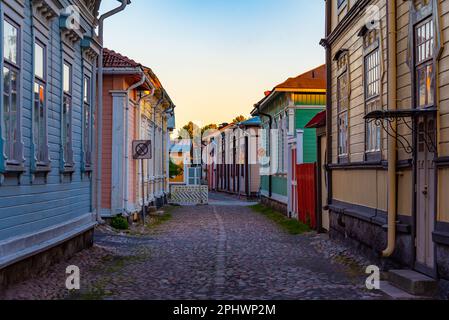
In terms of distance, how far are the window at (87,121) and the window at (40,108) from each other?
324 centimetres

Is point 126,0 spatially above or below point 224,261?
above

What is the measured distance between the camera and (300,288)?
943cm

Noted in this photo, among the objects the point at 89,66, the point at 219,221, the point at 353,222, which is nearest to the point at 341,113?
the point at 353,222

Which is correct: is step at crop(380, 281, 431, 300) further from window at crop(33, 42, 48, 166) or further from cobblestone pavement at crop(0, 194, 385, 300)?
window at crop(33, 42, 48, 166)

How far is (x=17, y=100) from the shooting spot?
30.0ft

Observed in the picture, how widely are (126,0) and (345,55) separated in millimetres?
5126

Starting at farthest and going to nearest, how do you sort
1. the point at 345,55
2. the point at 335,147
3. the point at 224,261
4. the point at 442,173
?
1. the point at 335,147
2. the point at 345,55
3. the point at 224,261
4. the point at 442,173

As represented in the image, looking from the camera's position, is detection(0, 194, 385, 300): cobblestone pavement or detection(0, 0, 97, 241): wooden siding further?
detection(0, 0, 97, 241): wooden siding

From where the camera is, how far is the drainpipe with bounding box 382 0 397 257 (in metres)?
9.94

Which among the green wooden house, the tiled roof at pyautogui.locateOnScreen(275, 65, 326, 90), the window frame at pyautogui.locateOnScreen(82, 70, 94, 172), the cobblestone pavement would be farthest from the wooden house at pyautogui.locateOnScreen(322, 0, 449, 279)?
the tiled roof at pyautogui.locateOnScreen(275, 65, 326, 90)

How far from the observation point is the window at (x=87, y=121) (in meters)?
14.0

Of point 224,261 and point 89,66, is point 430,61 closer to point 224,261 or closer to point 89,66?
point 224,261

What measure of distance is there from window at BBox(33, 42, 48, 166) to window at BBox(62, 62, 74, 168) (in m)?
1.36

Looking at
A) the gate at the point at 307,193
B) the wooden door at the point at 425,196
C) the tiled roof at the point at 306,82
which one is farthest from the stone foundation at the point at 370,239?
the tiled roof at the point at 306,82
